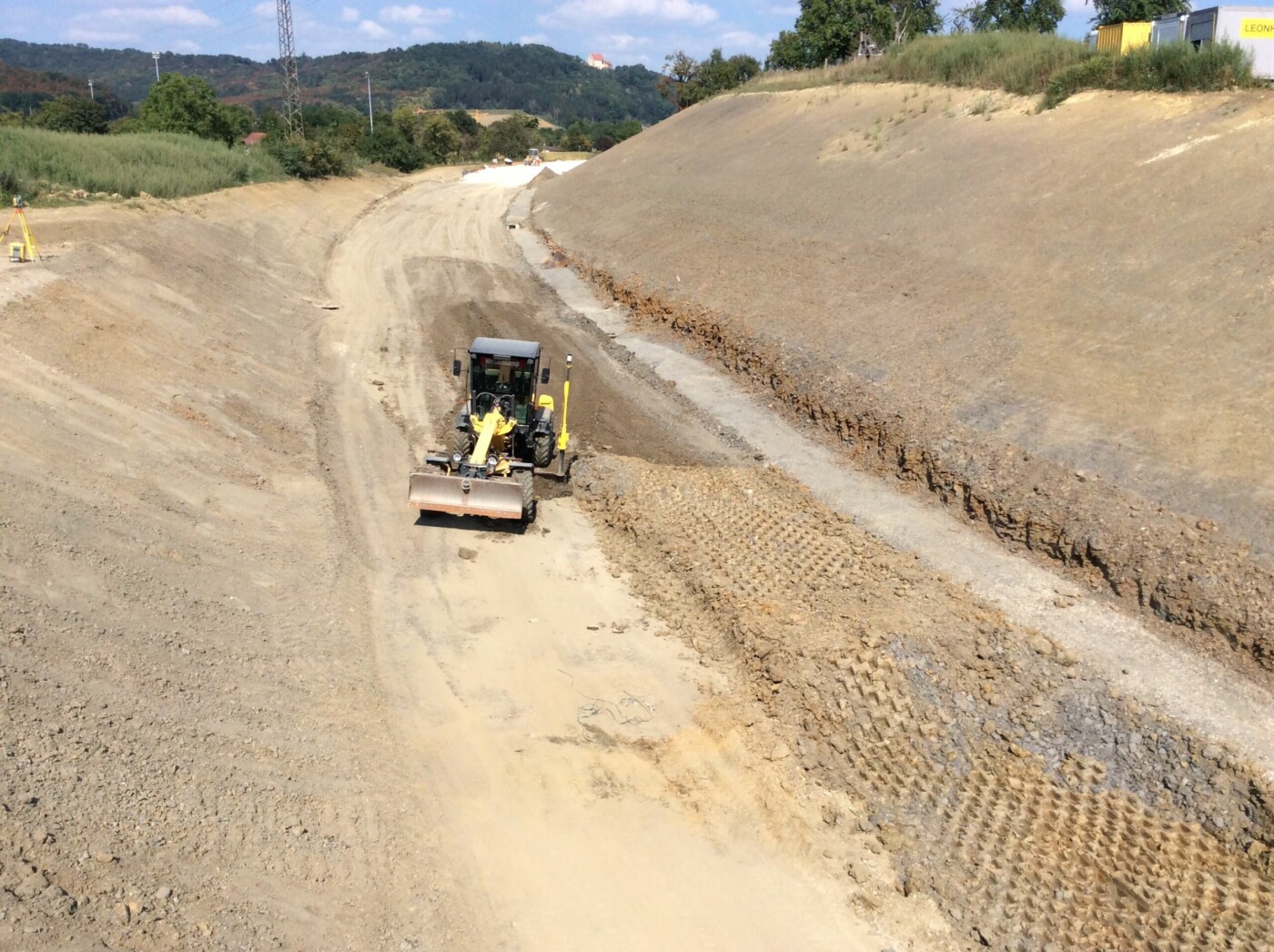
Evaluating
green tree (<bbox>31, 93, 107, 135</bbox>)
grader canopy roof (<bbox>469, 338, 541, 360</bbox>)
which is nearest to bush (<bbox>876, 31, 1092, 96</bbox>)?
grader canopy roof (<bbox>469, 338, 541, 360</bbox>)

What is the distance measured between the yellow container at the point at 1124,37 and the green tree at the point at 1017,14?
22664 mm

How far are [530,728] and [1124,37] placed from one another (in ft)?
115

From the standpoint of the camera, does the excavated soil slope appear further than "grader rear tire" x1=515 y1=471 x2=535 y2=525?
No

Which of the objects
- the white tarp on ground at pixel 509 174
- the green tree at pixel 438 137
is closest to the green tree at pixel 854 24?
the white tarp on ground at pixel 509 174

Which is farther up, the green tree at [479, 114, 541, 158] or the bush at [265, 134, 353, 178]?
the green tree at [479, 114, 541, 158]

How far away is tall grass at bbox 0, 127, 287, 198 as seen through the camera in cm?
3253

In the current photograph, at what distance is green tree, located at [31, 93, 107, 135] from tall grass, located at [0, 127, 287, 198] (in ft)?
117

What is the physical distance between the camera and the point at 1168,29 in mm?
33281

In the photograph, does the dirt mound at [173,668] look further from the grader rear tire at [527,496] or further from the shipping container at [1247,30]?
the shipping container at [1247,30]

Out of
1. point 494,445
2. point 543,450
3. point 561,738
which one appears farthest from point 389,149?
point 561,738

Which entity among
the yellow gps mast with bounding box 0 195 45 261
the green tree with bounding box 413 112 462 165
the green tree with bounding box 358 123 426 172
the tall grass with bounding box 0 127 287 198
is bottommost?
the yellow gps mast with bounding box 0 195 45 261

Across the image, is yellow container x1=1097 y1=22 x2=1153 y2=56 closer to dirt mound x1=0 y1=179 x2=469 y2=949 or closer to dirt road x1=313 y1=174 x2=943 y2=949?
dirt road x1=313 y1=174 x2=943 y2=949

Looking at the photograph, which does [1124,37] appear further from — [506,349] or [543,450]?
[506,349]

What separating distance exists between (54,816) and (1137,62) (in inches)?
1300
